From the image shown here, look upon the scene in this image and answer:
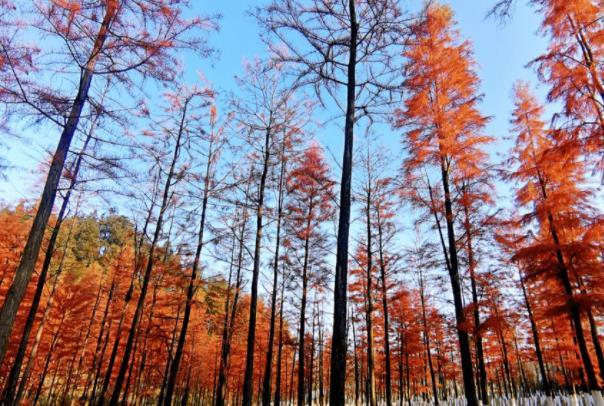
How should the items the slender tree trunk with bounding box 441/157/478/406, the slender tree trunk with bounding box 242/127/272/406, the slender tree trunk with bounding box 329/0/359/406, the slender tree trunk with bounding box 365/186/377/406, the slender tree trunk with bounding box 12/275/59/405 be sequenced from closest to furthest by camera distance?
the slender tree trunk with bounding box 329/0/359/406
the slender tree trunk with bounding box 441/157/478/406
the slender tree trunk with bounding box 242/127/272/406
the slender tree trunk with bounding box 365/186/377/406
the slender tree trunk with bounding box 12/275/59/405

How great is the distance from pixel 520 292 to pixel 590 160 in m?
12.8

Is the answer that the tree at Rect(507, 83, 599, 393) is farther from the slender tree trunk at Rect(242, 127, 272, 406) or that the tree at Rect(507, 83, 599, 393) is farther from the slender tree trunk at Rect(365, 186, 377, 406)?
the slender tree trunk at Rect(242, 127, 272, 406)

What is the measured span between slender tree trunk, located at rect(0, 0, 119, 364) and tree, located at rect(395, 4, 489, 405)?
784 centimetres

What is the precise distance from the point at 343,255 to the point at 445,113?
256 inches

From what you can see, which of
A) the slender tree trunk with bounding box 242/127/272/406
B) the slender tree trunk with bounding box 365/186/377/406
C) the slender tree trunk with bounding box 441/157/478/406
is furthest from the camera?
the slender tree trunk with bounding box 365/186/377/406

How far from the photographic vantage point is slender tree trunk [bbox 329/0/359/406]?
15.5ft

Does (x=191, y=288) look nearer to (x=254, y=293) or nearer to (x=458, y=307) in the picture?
(x=254, y=293)

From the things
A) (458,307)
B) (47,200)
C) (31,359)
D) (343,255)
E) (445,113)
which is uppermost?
(445,113)

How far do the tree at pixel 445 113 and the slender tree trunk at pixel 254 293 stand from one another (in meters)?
4.84

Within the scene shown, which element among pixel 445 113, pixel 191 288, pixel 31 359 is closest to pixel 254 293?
pixel 191 288

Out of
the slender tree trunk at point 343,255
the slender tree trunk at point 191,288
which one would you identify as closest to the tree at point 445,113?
the slender tree trunk at point 343,255

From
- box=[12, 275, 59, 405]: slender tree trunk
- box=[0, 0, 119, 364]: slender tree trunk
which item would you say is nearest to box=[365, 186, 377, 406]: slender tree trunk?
box=[0, 0, 119, 364]: slender tree trunk

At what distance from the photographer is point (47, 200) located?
589 centimetres

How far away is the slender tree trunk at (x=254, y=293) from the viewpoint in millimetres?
9266
